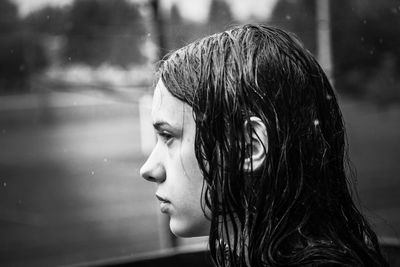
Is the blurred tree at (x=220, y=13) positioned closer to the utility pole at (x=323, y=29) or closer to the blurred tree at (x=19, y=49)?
the utility pole at (x=323, y=29)

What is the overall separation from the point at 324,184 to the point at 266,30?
0.21m

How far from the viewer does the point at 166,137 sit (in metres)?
0.79

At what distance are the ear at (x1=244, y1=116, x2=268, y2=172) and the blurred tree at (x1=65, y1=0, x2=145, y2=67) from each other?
106 inches

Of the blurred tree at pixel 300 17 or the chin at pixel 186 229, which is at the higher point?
the blurred tree at pixel 300 17

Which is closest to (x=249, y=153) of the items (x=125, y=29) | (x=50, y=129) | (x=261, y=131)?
(x=261, y=131)

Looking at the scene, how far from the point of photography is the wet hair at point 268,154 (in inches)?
29.6

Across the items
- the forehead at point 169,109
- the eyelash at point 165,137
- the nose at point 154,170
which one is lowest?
the nose at point 154,170

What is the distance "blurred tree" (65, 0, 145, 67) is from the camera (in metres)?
3.58

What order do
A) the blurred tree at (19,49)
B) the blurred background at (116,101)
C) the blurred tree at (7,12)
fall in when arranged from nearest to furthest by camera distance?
the blurred background at (116,101)
the blurred tree at (7,12)
the blurred tree at (19,49)

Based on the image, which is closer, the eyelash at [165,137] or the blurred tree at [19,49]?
the eyelash at [165,137]

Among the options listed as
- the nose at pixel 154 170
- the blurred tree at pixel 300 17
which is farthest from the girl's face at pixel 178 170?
the blurred tree at pixel 300 17

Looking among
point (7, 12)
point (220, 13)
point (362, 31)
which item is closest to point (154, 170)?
→ point (220, 13)

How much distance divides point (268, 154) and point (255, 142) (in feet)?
0.07

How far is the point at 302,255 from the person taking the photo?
0.71 metres
